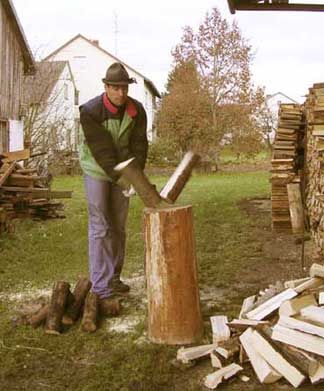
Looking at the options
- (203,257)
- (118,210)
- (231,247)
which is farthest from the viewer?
(231,247)

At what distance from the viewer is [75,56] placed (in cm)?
3791

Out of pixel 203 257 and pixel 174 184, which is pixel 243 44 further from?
pixel 174 184

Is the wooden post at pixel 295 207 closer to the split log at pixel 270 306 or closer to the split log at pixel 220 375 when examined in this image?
the split log at pixel 270 306

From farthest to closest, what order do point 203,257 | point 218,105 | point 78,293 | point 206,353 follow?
point 218,105 < point 203,257 < point 78,293 < point 206,353

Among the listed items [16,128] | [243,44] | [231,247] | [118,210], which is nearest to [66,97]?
[243,44]

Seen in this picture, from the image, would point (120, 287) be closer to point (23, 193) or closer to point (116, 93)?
point (116, 93)

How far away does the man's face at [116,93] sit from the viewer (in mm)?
4941

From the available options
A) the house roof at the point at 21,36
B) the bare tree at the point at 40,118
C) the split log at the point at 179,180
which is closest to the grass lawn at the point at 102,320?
the split log at the point at 179,180

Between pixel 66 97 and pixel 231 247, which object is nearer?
pixel 231 247

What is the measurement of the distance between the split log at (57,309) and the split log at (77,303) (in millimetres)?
62

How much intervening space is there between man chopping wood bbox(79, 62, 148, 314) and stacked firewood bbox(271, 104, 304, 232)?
4297mm

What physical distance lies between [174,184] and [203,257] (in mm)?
2886

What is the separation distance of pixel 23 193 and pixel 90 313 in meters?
6.06

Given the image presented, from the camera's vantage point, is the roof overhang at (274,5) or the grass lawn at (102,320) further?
the roof overhang at (274,5)
